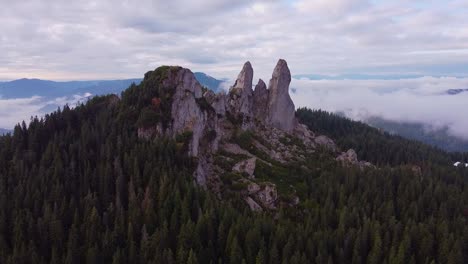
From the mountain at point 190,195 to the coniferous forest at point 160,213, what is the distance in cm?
37

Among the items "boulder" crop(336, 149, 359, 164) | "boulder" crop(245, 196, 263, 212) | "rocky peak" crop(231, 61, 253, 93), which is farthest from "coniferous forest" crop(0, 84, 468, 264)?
"rocky peak" crop(231, 61, 253, 93)

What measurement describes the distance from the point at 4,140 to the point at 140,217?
229 feet

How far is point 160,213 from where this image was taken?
9544 cm

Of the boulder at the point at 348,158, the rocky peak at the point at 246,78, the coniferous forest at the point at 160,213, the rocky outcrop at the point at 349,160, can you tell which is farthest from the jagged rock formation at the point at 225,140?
the rocky peak at the point at 246,78

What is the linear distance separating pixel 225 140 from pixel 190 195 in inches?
1999

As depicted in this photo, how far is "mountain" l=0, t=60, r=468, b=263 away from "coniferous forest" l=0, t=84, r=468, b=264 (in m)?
0.37

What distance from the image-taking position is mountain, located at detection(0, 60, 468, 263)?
88.9m

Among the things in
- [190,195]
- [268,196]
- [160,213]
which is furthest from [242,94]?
[160,213]

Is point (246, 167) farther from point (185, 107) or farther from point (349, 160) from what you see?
point (349, 160)

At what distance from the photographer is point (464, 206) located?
13225 cm

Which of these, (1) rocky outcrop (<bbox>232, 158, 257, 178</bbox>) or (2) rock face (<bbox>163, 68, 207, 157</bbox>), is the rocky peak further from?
(1) rocky outcrop (<bbox>232, 158, 257, 178</bbox>)

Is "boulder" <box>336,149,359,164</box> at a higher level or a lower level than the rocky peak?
lower

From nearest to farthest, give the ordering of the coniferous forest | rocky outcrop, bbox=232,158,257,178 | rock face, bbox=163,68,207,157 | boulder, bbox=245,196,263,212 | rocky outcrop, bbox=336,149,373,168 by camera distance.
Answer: the coniferous forest → boulder, bbox=245,196,263,212 → rocky outcrop, bbox=232,158,257,178 → rock face, bbox=163,68,207,157 → rocky outcrop, bbox=336,149,373,168

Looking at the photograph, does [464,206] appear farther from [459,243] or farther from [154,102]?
[154,102]
